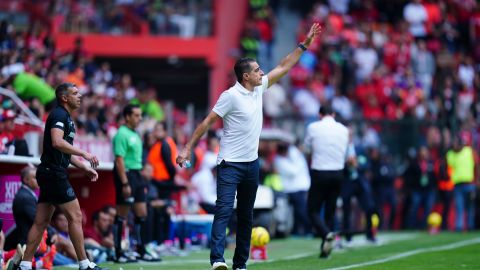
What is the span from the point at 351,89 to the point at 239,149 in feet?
60.4

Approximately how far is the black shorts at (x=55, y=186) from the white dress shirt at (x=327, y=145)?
4.87 metres

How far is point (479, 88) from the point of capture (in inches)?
1177

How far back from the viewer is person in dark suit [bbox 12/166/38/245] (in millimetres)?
13539

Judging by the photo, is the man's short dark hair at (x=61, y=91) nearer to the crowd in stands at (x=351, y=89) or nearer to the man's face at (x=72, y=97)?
the man's face at (x=72, y=97)

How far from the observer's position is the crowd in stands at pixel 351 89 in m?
21.4

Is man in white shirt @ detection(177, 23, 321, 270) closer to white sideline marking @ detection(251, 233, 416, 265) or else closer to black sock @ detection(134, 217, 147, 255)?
white sideline marking @ detection(251, 233, 416, 265)

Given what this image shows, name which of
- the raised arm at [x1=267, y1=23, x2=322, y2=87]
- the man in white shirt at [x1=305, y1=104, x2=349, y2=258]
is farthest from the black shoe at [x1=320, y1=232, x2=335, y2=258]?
the raised arm at [x1=267, y1=23, x2=322, y2=87]

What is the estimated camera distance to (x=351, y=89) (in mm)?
29969

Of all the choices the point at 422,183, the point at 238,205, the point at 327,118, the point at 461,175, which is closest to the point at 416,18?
the point at 422,183

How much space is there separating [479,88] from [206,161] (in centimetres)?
1197

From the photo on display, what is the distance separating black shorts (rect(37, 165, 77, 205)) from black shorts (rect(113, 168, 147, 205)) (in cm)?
247

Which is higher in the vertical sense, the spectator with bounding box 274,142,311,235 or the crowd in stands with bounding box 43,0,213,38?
the crowd in stands with bounding box 43,0,213,38

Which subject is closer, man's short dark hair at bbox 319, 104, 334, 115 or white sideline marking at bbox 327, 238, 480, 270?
white sideline marking at bbox 327, 238, 480, 270

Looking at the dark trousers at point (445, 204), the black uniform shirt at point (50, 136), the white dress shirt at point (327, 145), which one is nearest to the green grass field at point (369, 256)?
the white dress shirt at point (327, 145)
